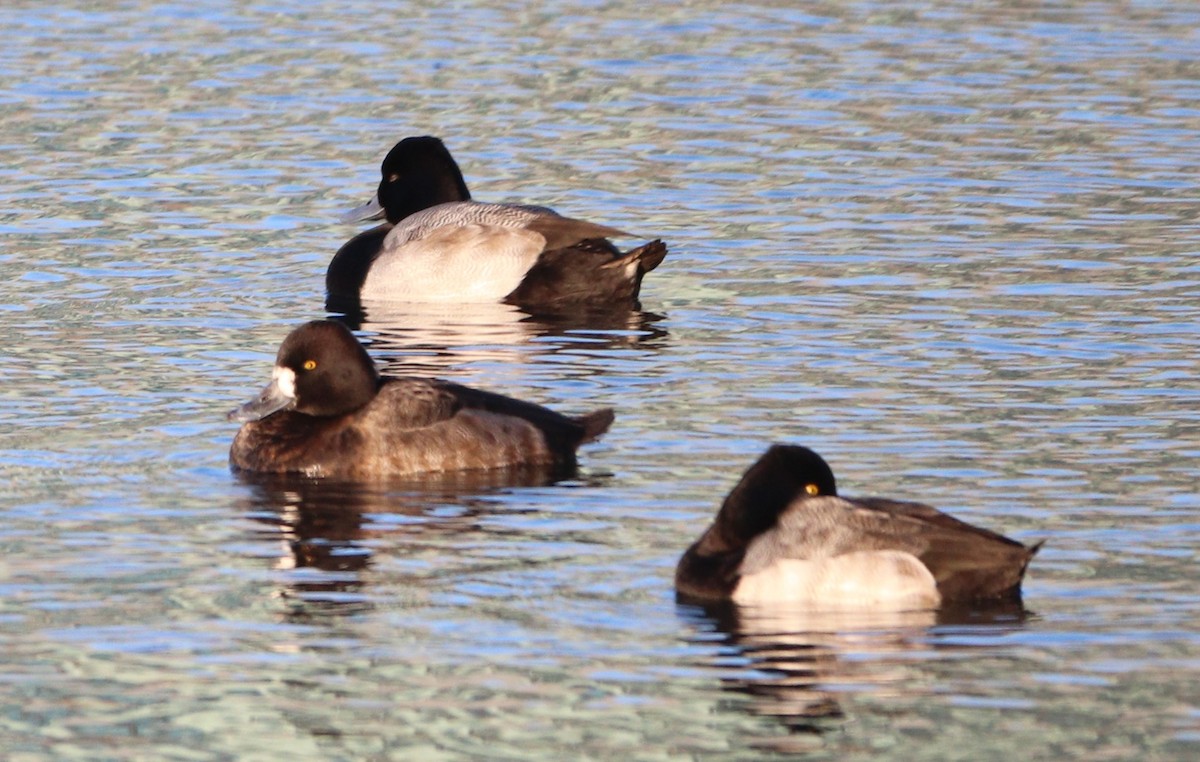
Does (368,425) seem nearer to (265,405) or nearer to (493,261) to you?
(265,405)

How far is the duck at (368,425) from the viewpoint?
12.7m

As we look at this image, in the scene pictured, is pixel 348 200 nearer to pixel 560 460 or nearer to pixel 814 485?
pixel 560 460

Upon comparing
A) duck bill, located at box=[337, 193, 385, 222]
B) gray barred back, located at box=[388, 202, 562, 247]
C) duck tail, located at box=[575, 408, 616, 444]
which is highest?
duck tail, located at box=[575, 408, 616, 444]

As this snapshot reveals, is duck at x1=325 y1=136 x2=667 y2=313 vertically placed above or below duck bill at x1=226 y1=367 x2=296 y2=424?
below

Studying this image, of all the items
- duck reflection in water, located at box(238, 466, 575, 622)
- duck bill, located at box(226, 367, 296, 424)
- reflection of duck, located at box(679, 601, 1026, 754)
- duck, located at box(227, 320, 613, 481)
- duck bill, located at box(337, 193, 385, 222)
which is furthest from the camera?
duck bill, located at box(337, 193, 385, 222)

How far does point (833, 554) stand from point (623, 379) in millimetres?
5035

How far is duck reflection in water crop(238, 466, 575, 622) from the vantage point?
10.4 meters

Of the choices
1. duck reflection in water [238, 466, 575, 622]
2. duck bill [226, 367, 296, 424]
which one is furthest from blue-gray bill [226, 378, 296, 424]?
duck reflection in water [238, 466, 575, 622]

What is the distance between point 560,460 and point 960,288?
555 centimetres

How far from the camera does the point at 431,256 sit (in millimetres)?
18922

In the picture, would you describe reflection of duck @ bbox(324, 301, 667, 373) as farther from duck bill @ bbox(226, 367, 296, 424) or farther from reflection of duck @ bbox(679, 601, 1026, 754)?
reflection of duck @ bbox(679, 601, 1026, 754)

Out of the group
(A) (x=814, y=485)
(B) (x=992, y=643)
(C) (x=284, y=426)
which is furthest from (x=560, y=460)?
(B) (x=992, y=643)

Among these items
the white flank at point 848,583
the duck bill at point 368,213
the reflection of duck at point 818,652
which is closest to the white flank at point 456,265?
the duck bill at point 368,213

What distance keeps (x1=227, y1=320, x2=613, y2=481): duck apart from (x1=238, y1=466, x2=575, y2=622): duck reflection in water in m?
0.08
